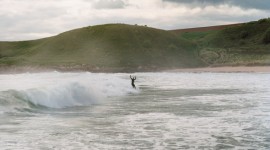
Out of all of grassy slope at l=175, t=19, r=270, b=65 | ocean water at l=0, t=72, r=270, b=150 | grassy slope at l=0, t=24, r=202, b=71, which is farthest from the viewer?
grassy slope at l=0, t=24, r=202, b=71

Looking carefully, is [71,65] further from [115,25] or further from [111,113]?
[111,113]

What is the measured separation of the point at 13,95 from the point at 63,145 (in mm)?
8812

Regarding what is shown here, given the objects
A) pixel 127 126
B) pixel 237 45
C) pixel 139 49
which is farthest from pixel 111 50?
pixel 127 126

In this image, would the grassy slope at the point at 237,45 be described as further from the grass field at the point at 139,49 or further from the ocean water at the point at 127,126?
the ocean water at the point at 127,126

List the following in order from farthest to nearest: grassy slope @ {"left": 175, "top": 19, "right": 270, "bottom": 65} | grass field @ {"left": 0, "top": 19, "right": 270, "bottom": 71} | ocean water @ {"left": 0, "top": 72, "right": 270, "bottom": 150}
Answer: grass field @ {"left": 0, "top": 19, "right": 270, "bottom": 71}, grassy slope @ {"left": 175, "top": 19, "right": 270, "bottom": 65}, ocean water @ {"left": 0, "top": 72, "right": 270, "bottom": 150}

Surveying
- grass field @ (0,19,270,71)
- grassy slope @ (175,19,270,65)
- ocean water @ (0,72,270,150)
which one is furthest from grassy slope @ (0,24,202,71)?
ocean water @ (0,72,270,150)

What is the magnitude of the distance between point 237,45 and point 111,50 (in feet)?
130

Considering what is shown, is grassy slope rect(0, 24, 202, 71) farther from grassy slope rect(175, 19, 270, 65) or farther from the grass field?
grassy slope rect(175, 19, 270, 65)

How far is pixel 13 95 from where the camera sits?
1841cm

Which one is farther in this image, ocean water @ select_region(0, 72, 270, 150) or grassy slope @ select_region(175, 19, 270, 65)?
grassy slope @ select_region(175, 19, 270, 65)

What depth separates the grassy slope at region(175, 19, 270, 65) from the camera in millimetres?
115475

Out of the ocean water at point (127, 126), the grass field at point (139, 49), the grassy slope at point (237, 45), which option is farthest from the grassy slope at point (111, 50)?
the ocean water at point (127, 126)

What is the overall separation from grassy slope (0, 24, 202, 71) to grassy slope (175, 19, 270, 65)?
6.01 metres

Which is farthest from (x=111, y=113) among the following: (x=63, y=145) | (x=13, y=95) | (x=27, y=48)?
(x=27, y=48)
